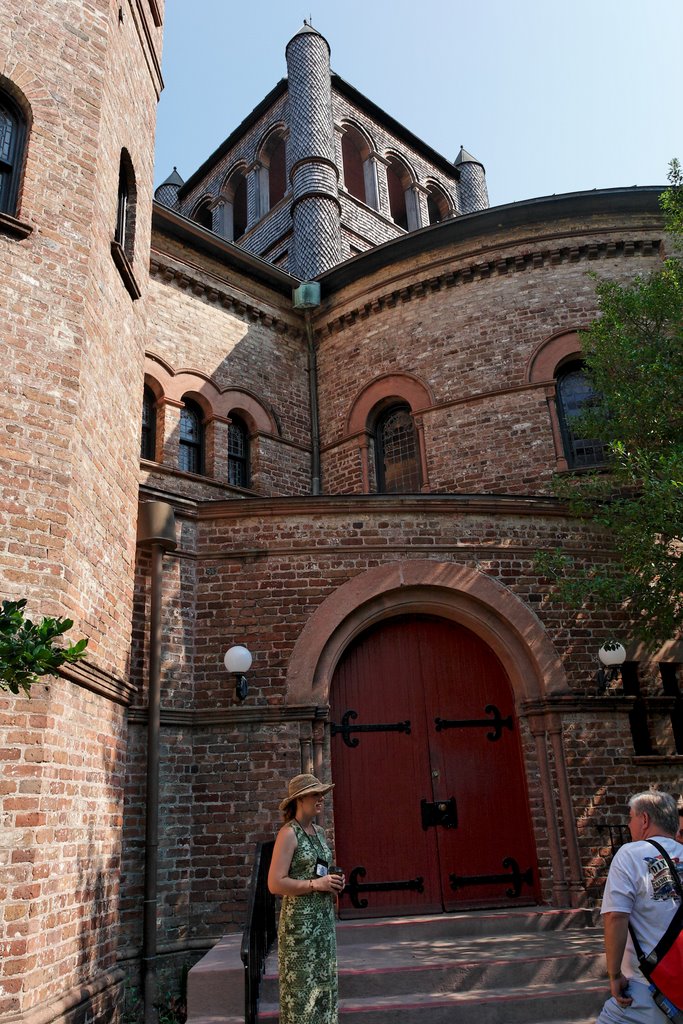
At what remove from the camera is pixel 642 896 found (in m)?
3.73

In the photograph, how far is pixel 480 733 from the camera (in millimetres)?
9398

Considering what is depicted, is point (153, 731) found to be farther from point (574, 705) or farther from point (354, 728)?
point (574, 705)

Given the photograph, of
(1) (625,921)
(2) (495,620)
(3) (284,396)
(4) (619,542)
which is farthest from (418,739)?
(3) (284,396)

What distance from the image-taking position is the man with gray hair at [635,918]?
12.1ft

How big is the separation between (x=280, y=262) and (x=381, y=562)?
14.2 metres

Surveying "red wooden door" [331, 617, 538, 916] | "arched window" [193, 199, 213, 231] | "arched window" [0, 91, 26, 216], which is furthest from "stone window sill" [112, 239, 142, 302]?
"arched window" [193, 199, 213, 231]

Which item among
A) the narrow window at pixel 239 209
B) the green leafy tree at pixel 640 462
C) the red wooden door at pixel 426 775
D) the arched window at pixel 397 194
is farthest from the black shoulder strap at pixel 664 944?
the narrow window at pixel 239 209

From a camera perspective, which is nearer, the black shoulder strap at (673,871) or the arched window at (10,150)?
the black shoulder strap at (673,871)

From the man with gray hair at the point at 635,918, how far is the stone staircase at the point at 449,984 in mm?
2592

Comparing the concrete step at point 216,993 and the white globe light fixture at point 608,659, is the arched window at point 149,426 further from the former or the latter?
the concrete step at point 216,993

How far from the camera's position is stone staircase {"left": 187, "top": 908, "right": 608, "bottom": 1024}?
235 inches

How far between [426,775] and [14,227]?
7.01 m

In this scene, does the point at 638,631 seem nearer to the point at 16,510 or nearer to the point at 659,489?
the point at 659,489

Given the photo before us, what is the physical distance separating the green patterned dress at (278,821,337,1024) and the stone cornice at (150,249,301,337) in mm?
11646
